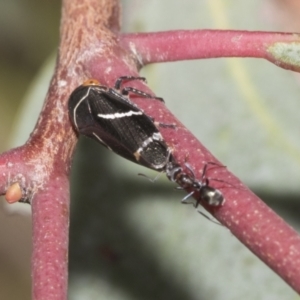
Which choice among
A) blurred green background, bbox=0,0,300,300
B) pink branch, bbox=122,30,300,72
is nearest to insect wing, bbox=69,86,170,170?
pink branch, bbox=122,30,300,72

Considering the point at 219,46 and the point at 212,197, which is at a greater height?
the point at 219,46

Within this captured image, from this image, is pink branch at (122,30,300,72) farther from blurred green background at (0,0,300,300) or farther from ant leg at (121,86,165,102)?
blurred green background at (0,0,300,300)

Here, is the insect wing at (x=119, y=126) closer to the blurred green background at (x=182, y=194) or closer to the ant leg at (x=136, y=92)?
the ant leg at (x=136, y=92)

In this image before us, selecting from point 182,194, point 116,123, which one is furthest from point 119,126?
point 182,194

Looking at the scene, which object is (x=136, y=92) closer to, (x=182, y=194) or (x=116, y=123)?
(x=116, y=123)

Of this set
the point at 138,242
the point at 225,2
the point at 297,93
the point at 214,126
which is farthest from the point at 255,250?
the point at 225,2

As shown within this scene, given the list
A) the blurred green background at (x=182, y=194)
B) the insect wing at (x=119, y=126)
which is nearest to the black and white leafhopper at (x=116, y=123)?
the insect wing at (x=119, y=126)

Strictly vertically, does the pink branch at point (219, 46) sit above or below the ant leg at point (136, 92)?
above
